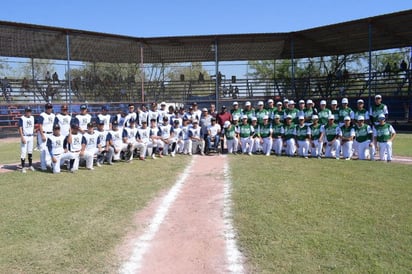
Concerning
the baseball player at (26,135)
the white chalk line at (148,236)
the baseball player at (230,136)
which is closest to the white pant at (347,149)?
the baseball player at (230,136)

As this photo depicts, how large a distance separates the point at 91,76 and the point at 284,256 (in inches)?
1116

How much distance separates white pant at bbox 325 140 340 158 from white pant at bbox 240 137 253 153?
2574 millimetres

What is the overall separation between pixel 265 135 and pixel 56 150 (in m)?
6.93

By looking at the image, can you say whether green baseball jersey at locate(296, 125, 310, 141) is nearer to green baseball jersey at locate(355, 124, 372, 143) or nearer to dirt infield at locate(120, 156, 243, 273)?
green baseball jersey at locate(355, 124, 372, 143)

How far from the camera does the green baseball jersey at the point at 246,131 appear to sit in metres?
13.5

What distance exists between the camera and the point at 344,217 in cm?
577

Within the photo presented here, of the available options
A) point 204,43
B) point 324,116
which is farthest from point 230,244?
point 204,43

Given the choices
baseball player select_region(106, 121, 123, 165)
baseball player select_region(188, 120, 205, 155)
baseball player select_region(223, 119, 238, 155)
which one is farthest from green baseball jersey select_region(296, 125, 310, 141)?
baseball player select_region(106, 121, 123, 165)

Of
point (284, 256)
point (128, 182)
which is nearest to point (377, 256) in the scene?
point (284, 256)

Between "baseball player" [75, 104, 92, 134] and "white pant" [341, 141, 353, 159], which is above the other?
"baseball player" [75, 104, 92, 134]

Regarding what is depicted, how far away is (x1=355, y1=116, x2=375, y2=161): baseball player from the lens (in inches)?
472

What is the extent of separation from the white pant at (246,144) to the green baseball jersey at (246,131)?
0.11 metres

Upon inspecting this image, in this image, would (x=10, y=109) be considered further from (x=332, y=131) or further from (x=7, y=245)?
(x=7, y=245)

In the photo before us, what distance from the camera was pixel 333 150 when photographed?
1248cm
